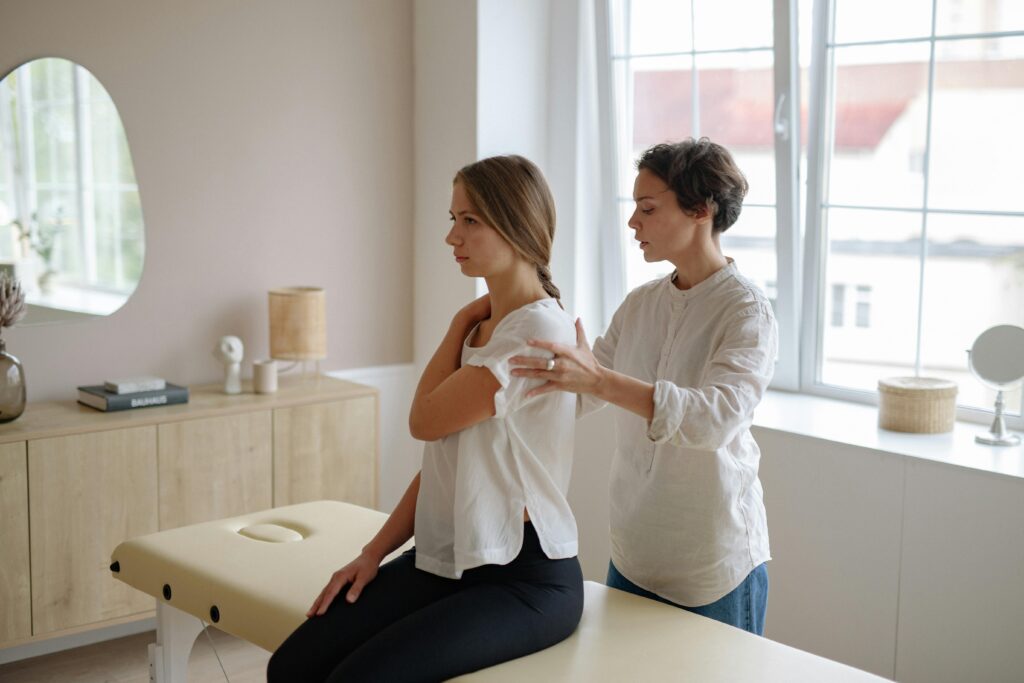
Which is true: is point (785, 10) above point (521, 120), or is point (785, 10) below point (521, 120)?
above

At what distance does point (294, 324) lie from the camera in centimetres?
366

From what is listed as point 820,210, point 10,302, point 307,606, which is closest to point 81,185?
point 10,302

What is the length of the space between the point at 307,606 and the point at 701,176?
3.62ft

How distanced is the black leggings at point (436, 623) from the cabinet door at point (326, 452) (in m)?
1.56

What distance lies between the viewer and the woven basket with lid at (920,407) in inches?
121

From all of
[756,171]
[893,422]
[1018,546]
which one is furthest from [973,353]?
[756,171]

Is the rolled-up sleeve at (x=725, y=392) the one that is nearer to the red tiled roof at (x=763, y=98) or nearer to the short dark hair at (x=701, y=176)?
the short dark hair at (x=701, y=176)

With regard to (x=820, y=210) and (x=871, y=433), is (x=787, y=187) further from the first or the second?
(x=871, y=433)

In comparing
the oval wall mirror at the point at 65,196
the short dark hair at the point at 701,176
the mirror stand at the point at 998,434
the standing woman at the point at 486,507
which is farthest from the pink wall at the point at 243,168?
the mirror stand at the point at 998,434

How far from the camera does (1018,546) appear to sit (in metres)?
2.66

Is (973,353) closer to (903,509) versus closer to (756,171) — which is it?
(903,509)

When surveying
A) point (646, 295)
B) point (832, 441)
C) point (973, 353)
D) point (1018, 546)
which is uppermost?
point (646, 295)

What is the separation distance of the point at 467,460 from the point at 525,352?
214mm

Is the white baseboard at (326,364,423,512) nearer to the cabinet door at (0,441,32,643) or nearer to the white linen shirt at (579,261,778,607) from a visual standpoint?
the cabinet door at (0,441,32,643)
